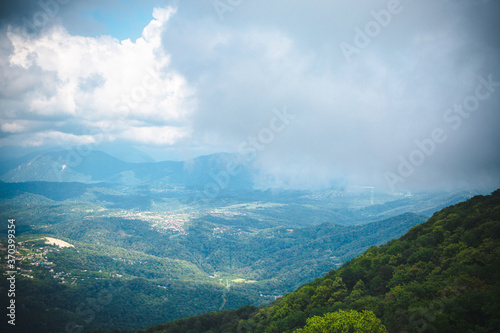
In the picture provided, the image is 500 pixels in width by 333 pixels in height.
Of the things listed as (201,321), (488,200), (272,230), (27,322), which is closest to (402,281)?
(488,200)

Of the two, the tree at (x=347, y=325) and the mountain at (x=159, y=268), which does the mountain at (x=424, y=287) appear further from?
the mountain at (x=159, y=268)

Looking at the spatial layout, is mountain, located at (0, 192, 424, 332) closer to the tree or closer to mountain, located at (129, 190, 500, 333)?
mountain, located at (129, 190, 500, 333)

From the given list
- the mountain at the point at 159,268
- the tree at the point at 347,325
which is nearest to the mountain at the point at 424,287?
the tree at the point at 347,325

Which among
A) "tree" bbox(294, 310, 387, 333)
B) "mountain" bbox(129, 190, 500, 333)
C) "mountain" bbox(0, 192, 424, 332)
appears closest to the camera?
"tree" bbox(294, 310, 387, 333)

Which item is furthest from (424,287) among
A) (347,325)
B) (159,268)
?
(159,268)

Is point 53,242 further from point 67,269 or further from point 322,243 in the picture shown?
point 322,243

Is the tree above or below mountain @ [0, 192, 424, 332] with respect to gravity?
above

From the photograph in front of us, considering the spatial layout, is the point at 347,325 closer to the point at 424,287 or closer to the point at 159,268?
the point at 424,287

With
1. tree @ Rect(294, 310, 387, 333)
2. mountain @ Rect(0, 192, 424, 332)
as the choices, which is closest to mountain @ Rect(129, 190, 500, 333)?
tree @ Rect(294, 310, 387, 333)
